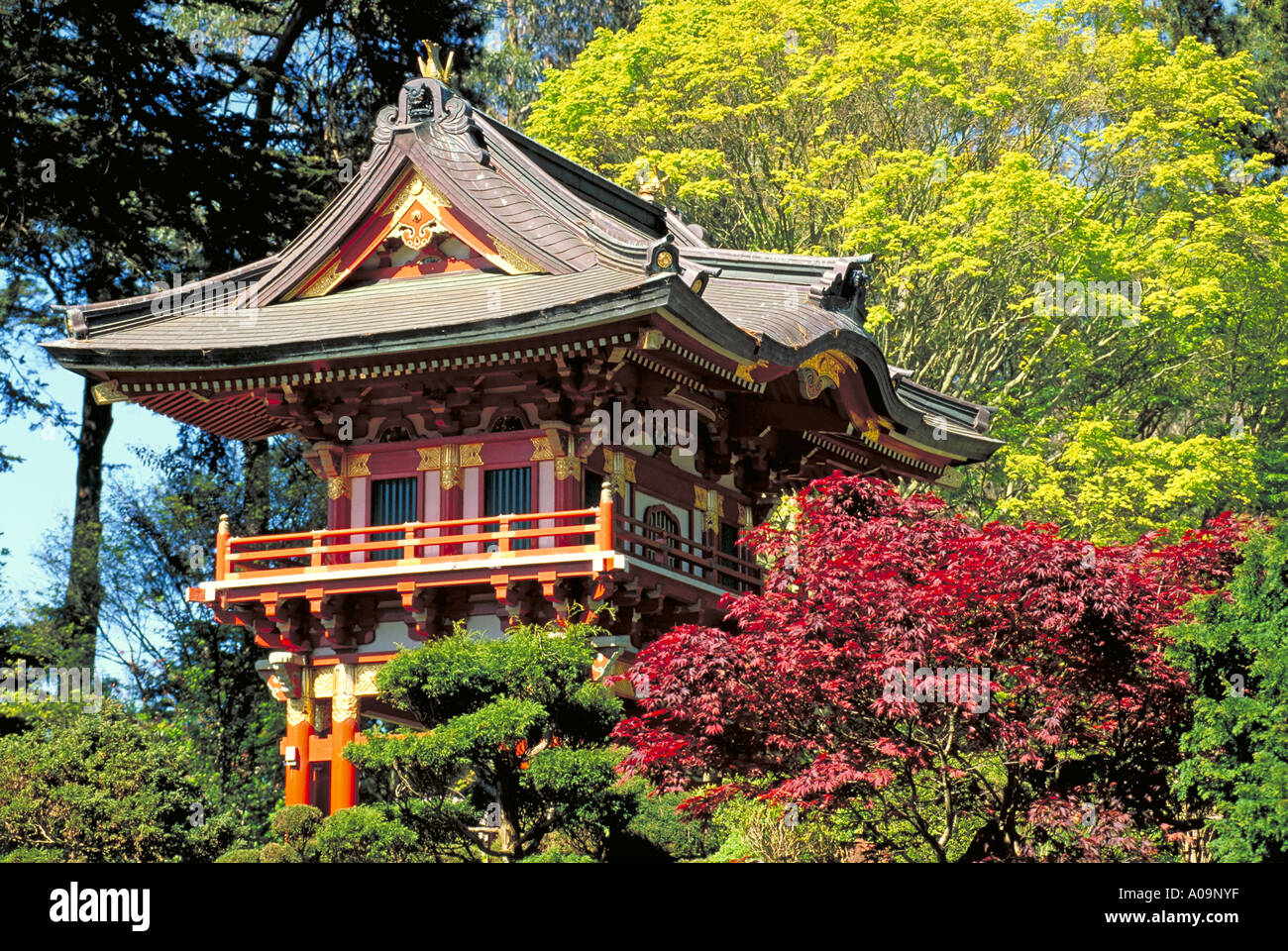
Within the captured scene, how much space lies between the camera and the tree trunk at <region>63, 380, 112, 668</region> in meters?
35.1

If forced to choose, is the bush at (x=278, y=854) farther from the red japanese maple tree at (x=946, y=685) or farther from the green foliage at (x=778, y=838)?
the green foliage at (x=778, y=838)

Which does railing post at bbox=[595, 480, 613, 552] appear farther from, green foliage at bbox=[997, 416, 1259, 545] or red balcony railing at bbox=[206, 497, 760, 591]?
green foliage at bbox=[997, 416, 1259, 545]

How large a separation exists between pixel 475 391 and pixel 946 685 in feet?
31.1

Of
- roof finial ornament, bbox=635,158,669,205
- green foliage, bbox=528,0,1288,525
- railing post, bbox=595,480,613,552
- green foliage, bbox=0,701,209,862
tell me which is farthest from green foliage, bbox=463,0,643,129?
green foliage, bbox=0,701,209,862

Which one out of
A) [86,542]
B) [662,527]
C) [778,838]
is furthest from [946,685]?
[86,542]

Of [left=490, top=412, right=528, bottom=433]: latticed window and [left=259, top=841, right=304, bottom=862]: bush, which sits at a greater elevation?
[left=490, top=412, right=528, bottom=433]: latticed window

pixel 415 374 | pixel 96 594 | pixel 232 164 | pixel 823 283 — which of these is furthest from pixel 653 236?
pixel 96 594

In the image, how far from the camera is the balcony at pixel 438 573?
23.5 m

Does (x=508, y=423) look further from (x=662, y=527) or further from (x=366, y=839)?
(x=366, y=839)

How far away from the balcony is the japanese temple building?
0.04 m

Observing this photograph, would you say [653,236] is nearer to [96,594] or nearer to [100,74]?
[100,74]

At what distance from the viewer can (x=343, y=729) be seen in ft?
83.4

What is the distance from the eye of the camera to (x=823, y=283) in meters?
26.0
